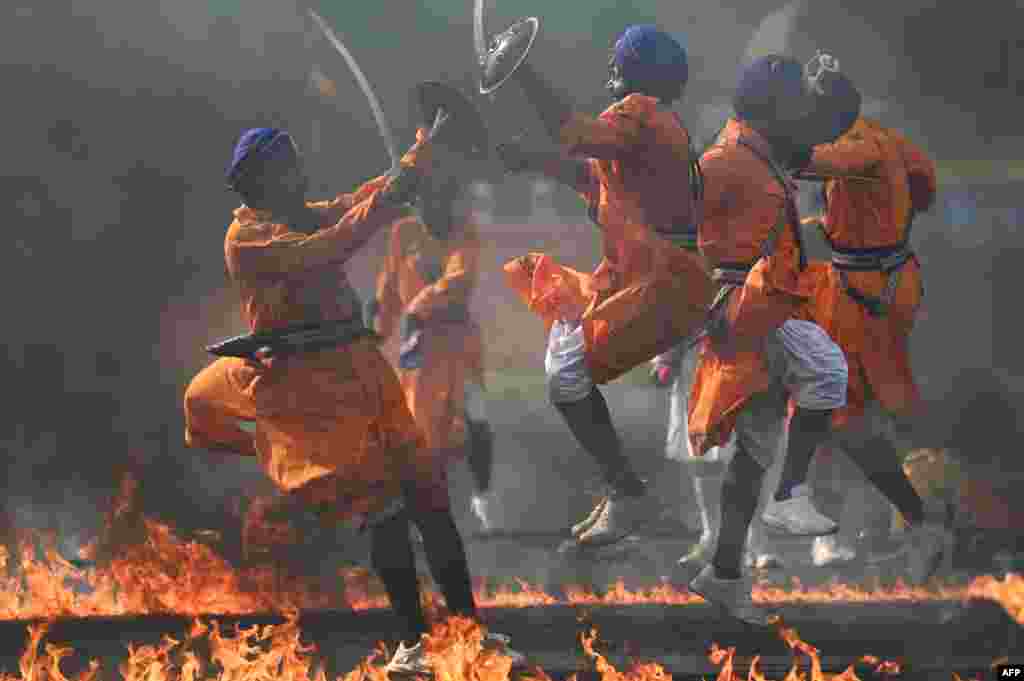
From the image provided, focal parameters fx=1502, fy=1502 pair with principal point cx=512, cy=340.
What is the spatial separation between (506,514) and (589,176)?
2.24m

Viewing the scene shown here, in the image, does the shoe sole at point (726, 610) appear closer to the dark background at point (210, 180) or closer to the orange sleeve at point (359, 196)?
the dark background at point (210, 180)

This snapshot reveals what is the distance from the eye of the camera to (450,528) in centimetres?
609

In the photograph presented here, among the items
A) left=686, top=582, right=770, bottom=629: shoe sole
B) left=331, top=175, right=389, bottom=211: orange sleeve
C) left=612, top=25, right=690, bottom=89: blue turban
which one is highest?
left=612, top=25, right=690, bottom=89: blue turban

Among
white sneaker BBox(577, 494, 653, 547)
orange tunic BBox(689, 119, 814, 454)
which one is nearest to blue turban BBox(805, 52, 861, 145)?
orange tunic BBox(689, 119, 814, 454)

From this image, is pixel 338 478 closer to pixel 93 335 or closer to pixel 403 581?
pixel 403 581

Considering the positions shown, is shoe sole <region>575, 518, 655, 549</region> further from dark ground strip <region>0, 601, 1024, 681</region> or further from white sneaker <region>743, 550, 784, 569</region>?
white sneaker <region>743, 550, 784, 569</region>

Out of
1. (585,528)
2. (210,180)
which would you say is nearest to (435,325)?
(210,180)

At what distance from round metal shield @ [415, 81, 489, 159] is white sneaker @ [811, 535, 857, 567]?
2.75 metres

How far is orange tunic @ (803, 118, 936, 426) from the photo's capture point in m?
6.55

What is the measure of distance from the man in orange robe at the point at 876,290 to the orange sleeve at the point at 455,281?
1.68 m

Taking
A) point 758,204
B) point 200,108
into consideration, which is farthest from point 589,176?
point 200,108

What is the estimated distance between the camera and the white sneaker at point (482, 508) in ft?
25.6

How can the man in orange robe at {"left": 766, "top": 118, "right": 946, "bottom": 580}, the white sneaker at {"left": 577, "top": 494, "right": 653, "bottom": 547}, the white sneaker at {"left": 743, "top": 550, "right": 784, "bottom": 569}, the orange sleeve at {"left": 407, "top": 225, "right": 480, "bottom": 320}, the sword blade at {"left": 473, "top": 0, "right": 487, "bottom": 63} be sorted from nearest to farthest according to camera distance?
the sword blade at {"left": 473, "top": 0, "right": 487, "bottom": 63}, the white sneaker at {"left": 577, "top": 494, "right": 653, "bottom": 547}, the man in orange robe at {"left": 766, "top": 118, "right": 946, "bottom": 580}, the white sneaker at {"left": 743, "top": 550, "right": 784, "bottom": 569}, the orange sleeve at {"left": 407, "top": 225, "right": 480, "bottom": 320}

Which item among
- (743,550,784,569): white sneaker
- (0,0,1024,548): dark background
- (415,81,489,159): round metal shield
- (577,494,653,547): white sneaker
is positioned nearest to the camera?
(415,81,489,159): round metal shield
